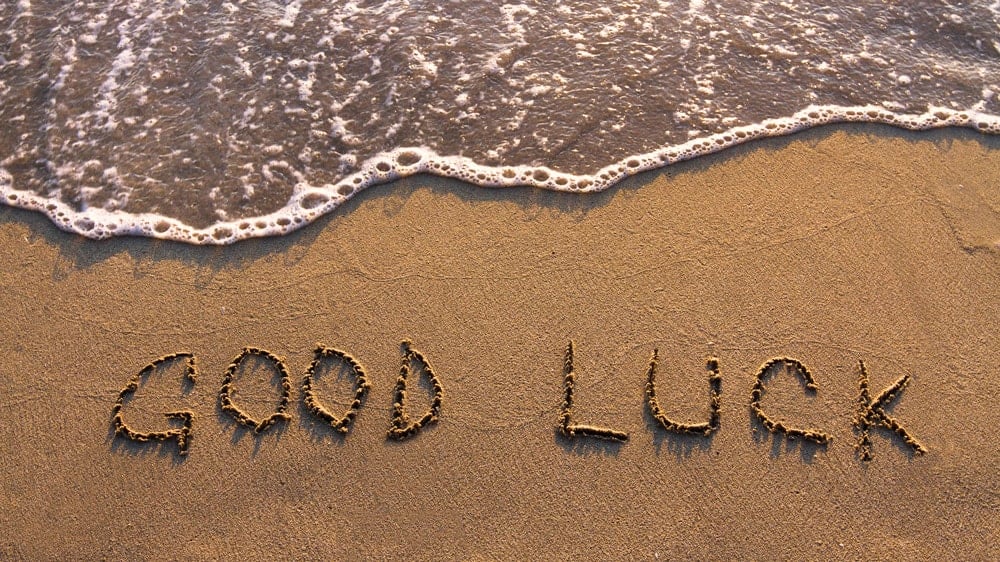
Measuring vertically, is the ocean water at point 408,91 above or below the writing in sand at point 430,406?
above

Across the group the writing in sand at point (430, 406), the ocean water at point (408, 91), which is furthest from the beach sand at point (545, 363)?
the ocean water at point (408, 91)

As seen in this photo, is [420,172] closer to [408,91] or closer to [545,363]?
[408,91]

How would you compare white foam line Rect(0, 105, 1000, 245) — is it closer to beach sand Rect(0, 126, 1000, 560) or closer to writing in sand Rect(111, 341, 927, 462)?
beach sand Rect(0, 126, 1000, 560)

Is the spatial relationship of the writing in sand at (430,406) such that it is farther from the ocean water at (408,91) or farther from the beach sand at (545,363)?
the ocean water at (408,91)

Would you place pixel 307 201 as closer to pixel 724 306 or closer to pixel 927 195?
pixel 724 306

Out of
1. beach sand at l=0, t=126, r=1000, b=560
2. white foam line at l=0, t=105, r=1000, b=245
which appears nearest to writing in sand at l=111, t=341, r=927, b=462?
beach sand at l=0, t=126, r=1000, b=560

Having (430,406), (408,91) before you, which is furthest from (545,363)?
(408,91)
